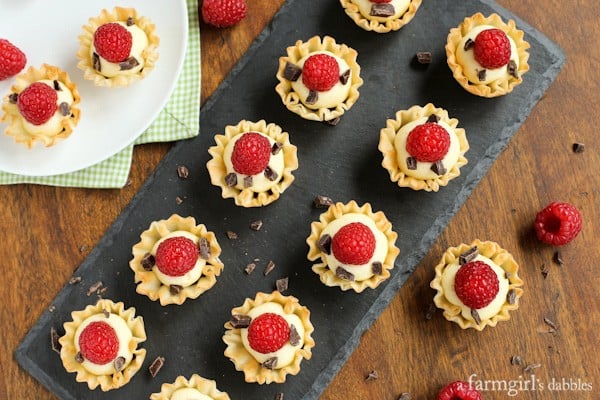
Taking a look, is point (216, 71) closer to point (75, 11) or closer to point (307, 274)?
point (75, 11)

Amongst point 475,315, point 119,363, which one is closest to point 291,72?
point 475,315

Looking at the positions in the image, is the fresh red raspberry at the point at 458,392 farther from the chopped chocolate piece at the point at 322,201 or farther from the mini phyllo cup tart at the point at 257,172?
the mini phyllo cup tart at the point at 257,172

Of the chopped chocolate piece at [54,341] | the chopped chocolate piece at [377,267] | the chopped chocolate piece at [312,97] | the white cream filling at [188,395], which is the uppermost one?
the chopped chocolate piece at [312,97]

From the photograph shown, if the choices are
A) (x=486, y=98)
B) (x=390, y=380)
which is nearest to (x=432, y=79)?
(x=486, y=98)

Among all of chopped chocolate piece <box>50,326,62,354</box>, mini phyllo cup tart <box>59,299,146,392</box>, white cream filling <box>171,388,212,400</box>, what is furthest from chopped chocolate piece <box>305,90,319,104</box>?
chopped chocolate piece <box>50,326,62,354</box>

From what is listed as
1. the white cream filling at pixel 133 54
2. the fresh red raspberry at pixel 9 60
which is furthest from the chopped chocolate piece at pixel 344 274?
the fresh red raspberry at pixel 9 60

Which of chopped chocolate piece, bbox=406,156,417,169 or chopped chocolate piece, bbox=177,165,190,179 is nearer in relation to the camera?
chopped chocolate piece, bbox=406,156,417,169

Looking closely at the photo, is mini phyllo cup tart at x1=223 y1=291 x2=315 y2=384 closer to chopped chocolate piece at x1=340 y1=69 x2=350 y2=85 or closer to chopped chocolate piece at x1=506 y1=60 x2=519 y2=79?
chopped chocolate piece at x1=340 y1=69 x2=350 y2=85
